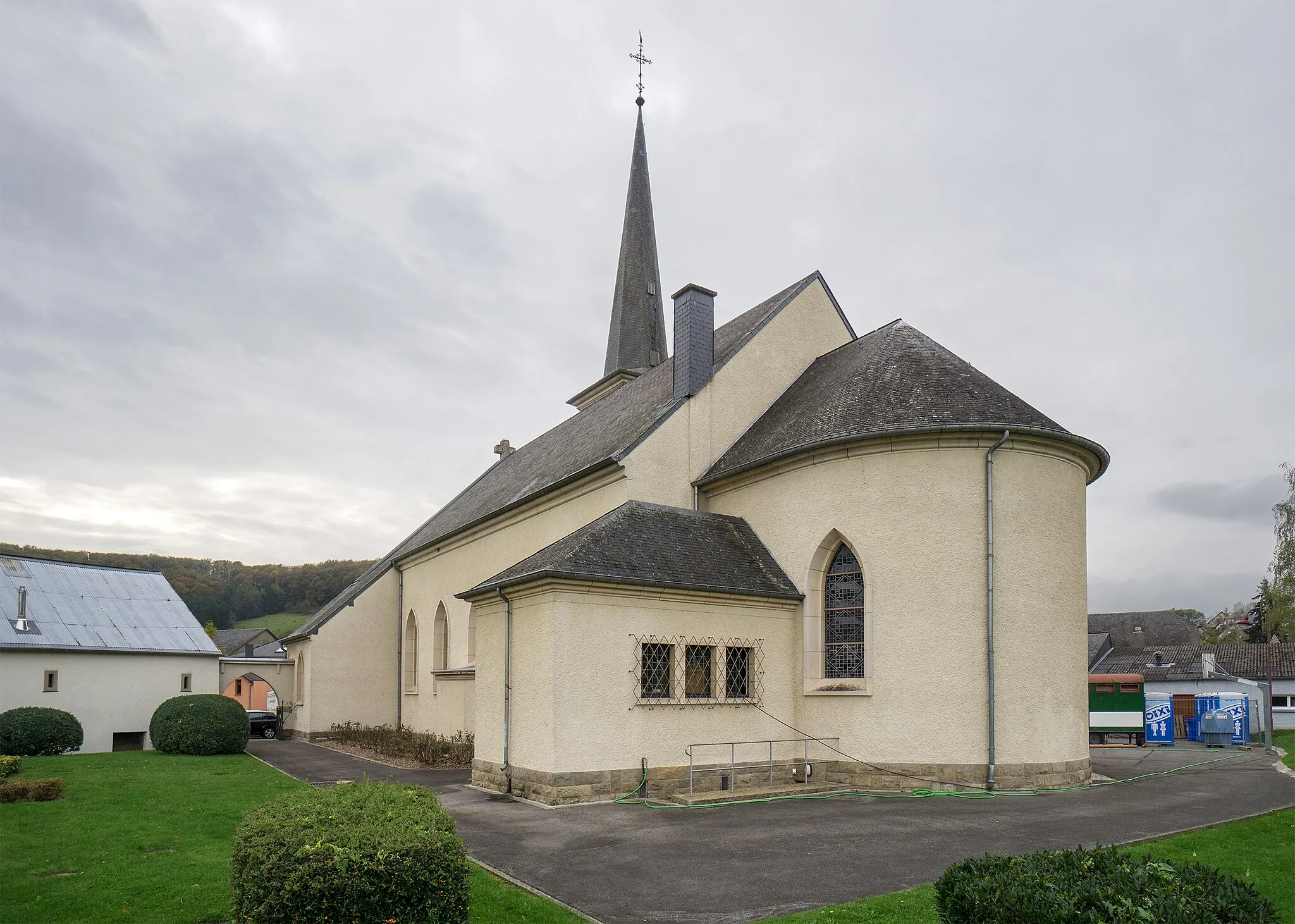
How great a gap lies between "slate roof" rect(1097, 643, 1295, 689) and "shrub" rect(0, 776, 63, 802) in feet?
146

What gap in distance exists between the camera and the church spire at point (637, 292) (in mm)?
36594

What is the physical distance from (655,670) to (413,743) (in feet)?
34.9

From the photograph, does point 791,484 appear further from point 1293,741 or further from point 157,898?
point 1293,741

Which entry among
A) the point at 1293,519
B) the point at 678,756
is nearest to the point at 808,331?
the point at 678,756

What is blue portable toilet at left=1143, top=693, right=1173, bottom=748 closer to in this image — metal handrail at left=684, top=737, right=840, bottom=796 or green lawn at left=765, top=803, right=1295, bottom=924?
metal handrail at left=684, top=737, right=840, bottom=796

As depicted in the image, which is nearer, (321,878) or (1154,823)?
(321,878)

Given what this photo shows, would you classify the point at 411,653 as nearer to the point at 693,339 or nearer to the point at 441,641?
the point at 441,641

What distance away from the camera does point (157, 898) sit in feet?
27.3

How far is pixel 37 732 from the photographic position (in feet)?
75.6

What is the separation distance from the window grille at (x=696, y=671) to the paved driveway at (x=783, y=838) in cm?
231

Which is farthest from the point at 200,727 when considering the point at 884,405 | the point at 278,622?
the point at 278,622

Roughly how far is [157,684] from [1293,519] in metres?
50.1

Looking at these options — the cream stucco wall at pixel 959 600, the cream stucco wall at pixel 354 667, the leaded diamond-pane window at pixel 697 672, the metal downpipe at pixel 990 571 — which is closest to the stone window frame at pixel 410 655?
the cream stucco wall at pixel 354 667

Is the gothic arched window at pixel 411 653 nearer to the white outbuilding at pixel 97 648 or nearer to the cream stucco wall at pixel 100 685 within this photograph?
the white outbuilding at pixel 97 648
